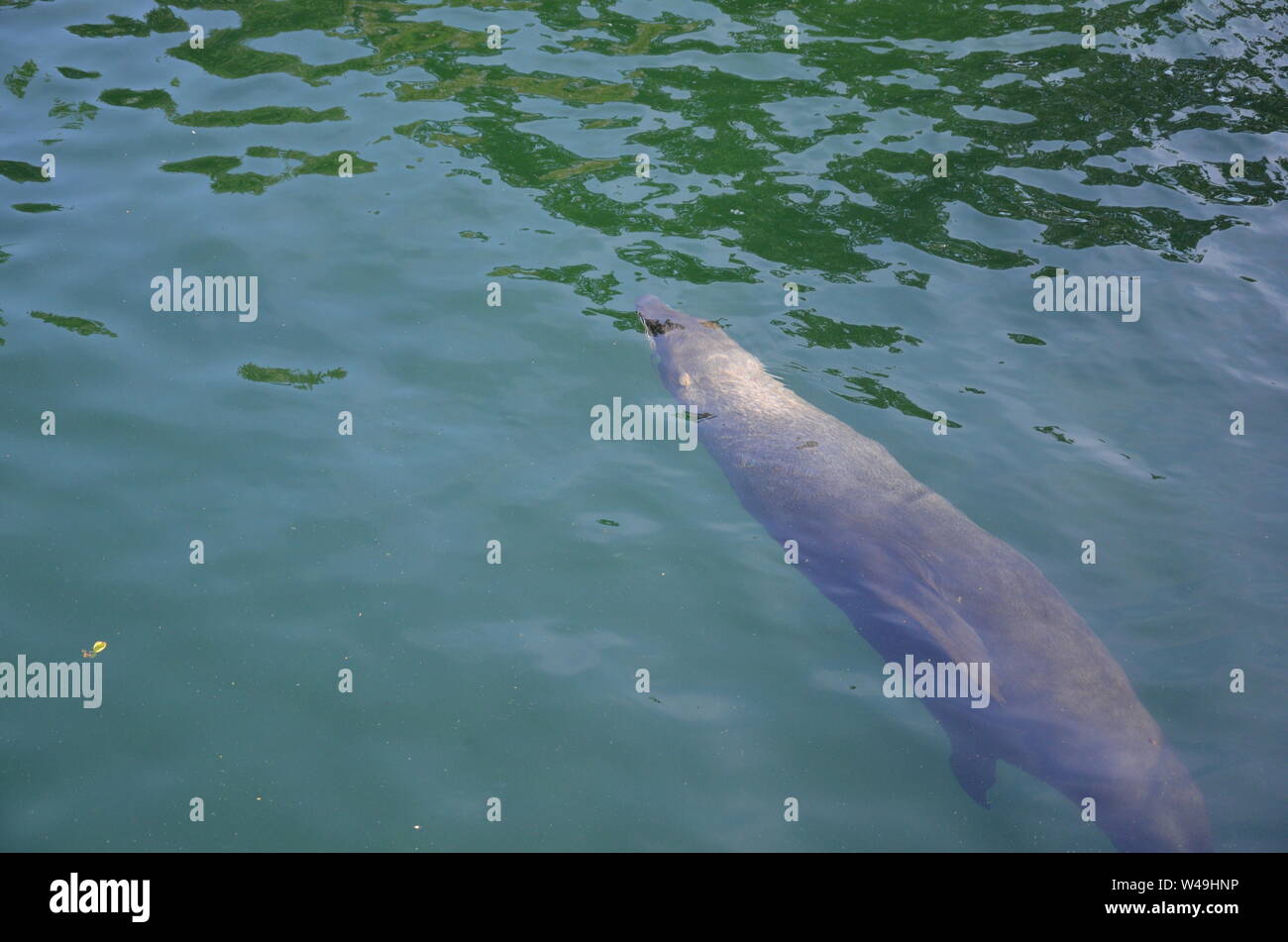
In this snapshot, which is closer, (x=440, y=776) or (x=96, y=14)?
(x=440, y=776)

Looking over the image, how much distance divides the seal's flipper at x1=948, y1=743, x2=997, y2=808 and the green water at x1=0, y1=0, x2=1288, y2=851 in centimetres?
8

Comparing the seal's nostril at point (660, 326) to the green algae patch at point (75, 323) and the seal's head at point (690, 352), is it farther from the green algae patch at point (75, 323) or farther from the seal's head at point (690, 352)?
the green algae patch at point (75, 323)

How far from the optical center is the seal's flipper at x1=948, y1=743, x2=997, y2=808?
16.1ft

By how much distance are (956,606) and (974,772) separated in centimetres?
92

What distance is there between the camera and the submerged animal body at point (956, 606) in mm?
4891

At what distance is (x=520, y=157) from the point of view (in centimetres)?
927

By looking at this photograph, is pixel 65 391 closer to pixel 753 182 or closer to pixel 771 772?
→ pixel 771 772

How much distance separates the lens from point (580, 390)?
7.10 metres

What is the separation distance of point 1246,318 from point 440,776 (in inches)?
279

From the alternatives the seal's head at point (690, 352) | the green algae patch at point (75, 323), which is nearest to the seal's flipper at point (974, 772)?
the seal's head at point (690, 352)

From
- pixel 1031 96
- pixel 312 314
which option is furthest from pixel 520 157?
pixel 1031 96

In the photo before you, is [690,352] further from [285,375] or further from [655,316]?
[285,375]

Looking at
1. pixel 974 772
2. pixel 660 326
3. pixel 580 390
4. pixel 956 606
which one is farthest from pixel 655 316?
pixel 974 772
